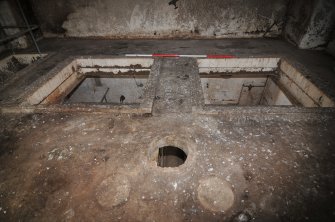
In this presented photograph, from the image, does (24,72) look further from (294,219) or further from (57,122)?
(294,219)

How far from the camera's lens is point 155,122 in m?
2.21

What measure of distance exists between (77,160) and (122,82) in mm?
2682

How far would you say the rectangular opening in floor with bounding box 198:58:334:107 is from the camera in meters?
3.17

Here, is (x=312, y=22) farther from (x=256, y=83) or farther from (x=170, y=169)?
(x=170, y=169)

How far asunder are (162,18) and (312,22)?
303cm

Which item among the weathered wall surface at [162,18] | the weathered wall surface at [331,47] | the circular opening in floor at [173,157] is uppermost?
the weathered wall surface at [162,18]

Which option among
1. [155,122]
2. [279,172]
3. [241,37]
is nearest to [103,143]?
[155,122]

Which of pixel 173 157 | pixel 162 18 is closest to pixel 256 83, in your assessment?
pixel 173 157

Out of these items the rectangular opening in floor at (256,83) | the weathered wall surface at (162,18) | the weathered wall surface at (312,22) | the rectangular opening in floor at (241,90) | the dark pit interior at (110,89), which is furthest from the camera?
the weathered wall surface at (162,18)

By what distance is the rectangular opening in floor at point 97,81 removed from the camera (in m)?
3.25

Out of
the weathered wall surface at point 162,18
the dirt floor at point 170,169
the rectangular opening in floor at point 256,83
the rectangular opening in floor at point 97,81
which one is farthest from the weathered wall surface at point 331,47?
the rectangular opening in floor at point 97,81

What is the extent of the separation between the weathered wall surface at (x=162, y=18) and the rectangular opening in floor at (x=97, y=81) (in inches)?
55.3

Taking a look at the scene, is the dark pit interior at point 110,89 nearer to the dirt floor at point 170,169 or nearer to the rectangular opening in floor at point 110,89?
the rectangular opening in floor at point 110,89

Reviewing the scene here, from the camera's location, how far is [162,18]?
4.74 m
